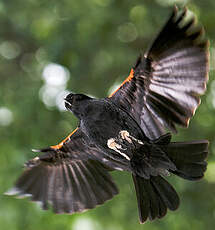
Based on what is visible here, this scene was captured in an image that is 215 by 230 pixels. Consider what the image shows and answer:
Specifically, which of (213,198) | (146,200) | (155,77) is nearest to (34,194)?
(146,200)

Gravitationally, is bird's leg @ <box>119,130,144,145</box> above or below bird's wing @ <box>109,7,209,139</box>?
below

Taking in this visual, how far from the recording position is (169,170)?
3424mm

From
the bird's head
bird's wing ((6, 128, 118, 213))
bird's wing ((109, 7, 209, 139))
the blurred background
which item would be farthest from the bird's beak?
the blurred background

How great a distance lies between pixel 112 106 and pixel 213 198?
260cm

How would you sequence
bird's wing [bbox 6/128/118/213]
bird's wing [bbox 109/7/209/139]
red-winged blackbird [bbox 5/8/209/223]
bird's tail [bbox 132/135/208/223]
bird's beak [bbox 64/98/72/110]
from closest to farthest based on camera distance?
bird's wing [bbox 109/7/209/139]
red-winged blackbird [bbox 5/8/209/223]
bird's tail [bbox 132/135/208/223]
bird's beak [bbox 64/98/72/110]
bird's wing [bbox 6/128/118/213]

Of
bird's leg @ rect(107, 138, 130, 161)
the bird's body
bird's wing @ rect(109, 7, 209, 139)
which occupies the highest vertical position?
bird's wing @ rect(109, 7, 209, 139)

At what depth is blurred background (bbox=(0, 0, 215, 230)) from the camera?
196 inches

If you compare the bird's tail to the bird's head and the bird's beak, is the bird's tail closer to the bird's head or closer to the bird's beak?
the bird's head

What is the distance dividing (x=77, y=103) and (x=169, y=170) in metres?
0.85

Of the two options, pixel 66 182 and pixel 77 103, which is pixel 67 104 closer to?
pixel 77 103

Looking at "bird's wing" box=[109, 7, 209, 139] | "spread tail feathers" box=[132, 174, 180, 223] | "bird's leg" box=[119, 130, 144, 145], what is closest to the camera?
"bird's wing" box=[109, 7, 209, 139]

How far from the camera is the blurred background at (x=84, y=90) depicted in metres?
4.97

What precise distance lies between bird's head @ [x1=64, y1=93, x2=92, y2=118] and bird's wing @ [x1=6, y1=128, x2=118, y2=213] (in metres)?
0.89

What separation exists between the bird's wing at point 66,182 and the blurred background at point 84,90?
548 millimetres
